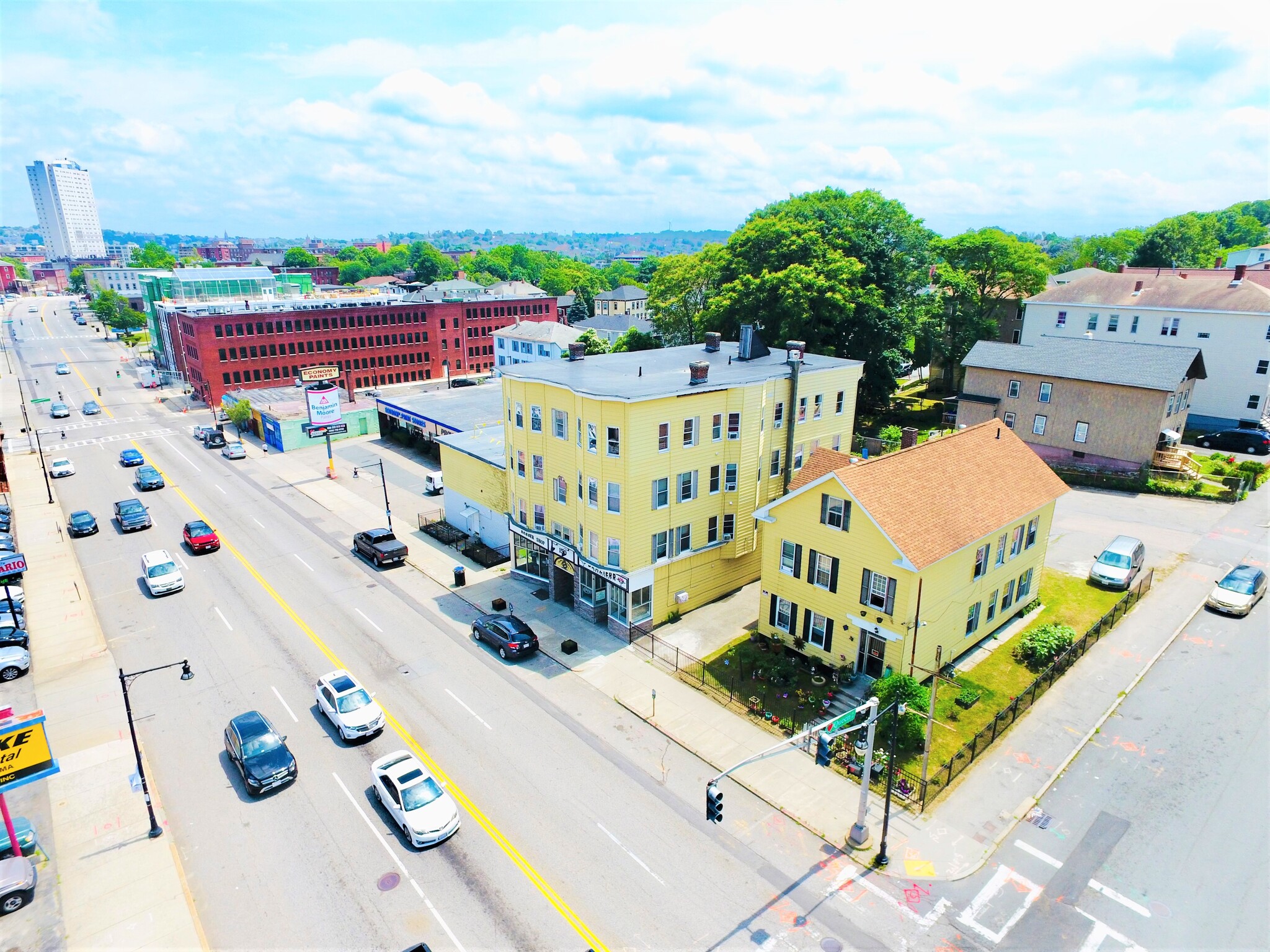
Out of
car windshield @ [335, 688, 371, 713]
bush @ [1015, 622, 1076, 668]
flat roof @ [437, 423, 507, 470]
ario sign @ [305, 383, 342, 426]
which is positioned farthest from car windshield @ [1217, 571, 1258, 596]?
ario sign @ [305, 383, 342, 426]

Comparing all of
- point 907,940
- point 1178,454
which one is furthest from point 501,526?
point 1178,454

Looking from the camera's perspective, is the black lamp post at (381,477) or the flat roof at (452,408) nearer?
the black lamp post at (381,477)

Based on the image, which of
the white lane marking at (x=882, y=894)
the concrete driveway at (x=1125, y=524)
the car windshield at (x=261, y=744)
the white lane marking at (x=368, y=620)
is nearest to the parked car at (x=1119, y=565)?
the concrete driveway at (x=1125, y=524)

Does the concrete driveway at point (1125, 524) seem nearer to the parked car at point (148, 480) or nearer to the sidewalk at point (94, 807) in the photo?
the sidewalk at point (94, 807)

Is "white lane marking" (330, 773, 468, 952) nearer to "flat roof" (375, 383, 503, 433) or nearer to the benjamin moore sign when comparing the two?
the benjamin moore sign

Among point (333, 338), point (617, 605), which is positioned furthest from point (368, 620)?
point (333, 338)

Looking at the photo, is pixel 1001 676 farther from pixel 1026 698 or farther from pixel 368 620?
pixel 368 620
